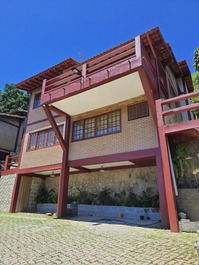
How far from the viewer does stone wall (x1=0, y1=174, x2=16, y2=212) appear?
1149cm

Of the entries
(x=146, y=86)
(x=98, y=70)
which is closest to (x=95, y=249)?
(x=146, y=86)

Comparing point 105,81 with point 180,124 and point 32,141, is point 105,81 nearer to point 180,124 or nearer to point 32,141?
point 180,124

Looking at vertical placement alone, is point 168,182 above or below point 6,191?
above

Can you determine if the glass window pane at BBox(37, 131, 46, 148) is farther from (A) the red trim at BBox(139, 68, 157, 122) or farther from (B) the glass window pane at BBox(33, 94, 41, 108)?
(A) the red trim at BBox(139, 68, 157, 122)

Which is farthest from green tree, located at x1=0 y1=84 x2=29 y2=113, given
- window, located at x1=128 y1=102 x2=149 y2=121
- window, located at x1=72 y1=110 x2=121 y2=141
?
window, located at x1=128 y1=102 x2=149 y2=121

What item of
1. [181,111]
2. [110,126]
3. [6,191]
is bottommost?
[6,191]

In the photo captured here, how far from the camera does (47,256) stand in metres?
3.30

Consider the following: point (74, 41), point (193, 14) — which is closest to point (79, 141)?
point (74, 41)

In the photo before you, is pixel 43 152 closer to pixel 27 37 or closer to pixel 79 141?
pixel 79 141

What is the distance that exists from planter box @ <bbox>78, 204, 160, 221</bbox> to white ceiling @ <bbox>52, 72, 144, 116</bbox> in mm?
5502

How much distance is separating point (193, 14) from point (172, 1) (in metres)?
1.42

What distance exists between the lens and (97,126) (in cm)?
945

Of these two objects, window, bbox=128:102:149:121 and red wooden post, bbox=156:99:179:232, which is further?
window, bbox=128:102:149:121

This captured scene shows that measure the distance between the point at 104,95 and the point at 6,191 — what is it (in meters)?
9.92
